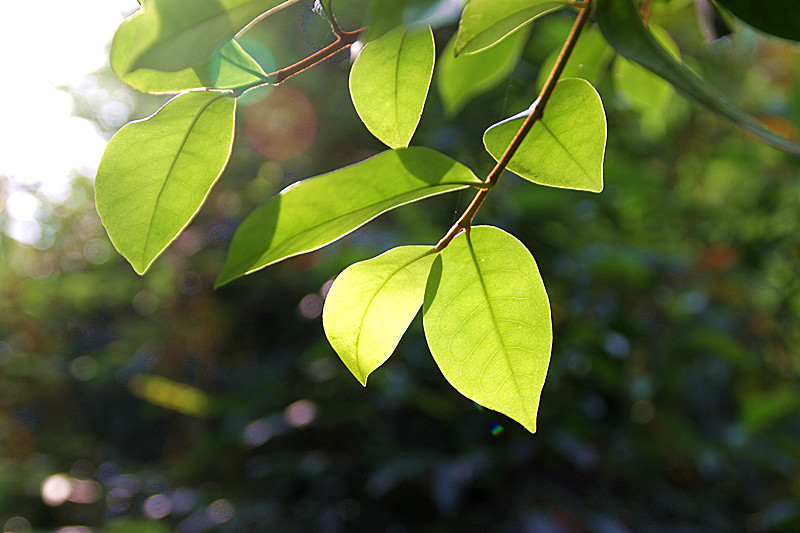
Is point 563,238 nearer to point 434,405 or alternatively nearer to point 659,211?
point 659,211

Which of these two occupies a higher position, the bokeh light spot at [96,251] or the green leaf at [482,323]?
the green leaf at [482,323]

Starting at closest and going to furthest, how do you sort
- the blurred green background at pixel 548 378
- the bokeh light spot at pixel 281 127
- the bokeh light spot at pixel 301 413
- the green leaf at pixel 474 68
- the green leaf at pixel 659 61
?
1. the green leaf at pixel 659 61
2. the green leaf at pixel 474 68
3. the blurred green background at pixel 548 378
4. the bokeh light spot at pixel 301 413
5. the bokeh light spot at pixel 281 127

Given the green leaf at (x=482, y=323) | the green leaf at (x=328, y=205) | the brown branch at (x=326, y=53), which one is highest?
the brown branch at (x=326, y=53)

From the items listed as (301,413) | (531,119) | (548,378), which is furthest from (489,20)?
(301,413)

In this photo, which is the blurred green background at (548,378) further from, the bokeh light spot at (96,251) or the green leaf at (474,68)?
the bokeh light spot at (96,251)

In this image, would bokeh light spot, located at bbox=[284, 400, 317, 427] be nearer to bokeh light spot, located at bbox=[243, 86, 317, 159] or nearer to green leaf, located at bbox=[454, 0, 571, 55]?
bokeh light spot, located at bbox=[243, 86, 317, 159]

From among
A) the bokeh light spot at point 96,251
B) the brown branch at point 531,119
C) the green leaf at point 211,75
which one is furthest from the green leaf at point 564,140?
the bokeh light spot at point 96,251

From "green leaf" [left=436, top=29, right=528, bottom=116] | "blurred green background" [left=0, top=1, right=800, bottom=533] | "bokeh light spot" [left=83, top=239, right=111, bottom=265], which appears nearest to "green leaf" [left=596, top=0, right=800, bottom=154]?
"green leaf" [left=436, top=29, right=528, bottom=116]

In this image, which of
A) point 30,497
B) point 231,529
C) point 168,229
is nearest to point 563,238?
point 231,529
